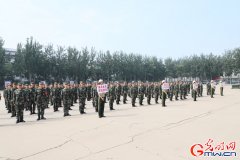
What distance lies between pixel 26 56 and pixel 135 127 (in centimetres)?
5053

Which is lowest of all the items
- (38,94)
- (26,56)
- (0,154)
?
(0,154)

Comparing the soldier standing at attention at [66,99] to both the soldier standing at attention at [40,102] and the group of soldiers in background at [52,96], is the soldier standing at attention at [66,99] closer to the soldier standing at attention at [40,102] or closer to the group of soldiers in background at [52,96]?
the group of soldiers in background at [52,96]

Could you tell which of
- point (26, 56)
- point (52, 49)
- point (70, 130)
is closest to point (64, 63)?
point (52, 49)

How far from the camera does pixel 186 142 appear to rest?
9.72 metres

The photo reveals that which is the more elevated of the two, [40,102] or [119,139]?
[40,102]

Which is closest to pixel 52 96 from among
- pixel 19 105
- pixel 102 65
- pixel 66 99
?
pixel 66 99

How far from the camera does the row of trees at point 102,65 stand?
200 ft

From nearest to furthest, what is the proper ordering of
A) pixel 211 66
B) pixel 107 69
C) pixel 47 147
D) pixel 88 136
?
1. pixel 47 147
2. pixel 88 136
3. pixel 107 69
4. pixel 211 66

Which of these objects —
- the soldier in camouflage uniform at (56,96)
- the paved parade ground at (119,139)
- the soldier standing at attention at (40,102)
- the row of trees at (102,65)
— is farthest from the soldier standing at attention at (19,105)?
the row of trees at (102,65)

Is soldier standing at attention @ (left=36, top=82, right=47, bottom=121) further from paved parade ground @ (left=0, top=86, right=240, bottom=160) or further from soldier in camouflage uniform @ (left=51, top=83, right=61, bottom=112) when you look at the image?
soldier in camouflage uniform @ (left=51, top=83, right=61, bottom=112)

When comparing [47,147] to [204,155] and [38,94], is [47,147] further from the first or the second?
[38,94]

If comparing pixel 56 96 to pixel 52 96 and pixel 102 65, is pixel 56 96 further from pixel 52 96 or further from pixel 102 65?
pixel 102 65

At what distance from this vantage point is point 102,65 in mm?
72500

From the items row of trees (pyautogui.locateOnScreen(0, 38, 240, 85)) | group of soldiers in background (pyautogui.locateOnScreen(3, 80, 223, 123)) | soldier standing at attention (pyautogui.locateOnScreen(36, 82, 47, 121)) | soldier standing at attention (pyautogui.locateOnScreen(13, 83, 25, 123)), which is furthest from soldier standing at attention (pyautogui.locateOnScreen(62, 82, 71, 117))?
row of trees (pyautogui.locateOnScreen(0, 38, 240, 85))
